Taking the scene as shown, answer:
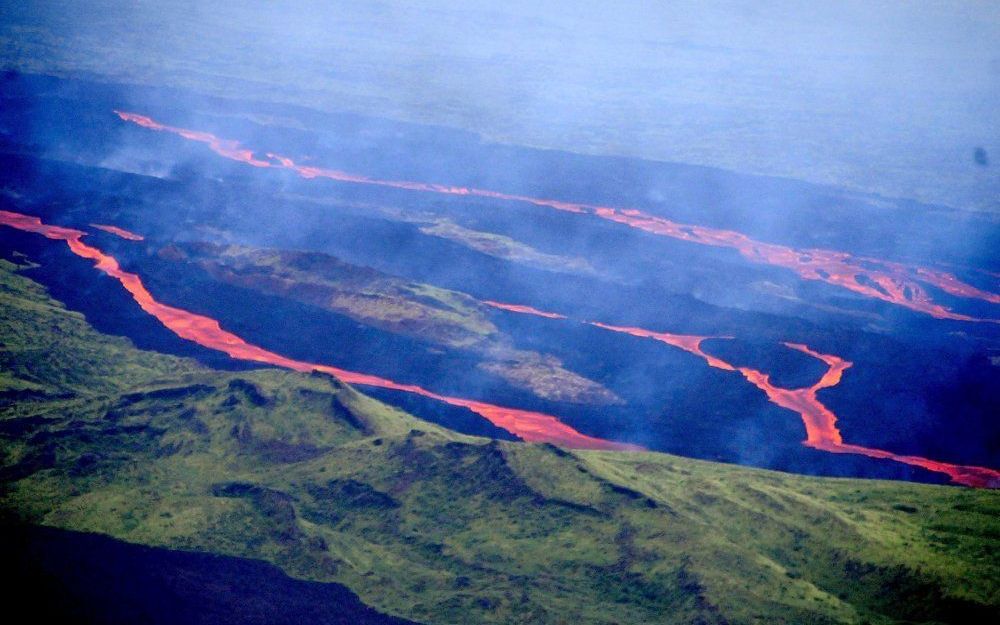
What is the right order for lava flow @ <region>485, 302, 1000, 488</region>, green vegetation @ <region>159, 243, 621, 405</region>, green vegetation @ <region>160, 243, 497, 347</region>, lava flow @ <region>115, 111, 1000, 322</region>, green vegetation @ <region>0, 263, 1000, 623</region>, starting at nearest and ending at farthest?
1. green vegetation @ <region>0, 263, 1000, 623</region>
2. lava flow @ <region>485, 302, 1000, 488</region>
3. green vegetation @ <region>159, 243, 621, 405</region>
4. green vegetation @ <region>160, 243, 497, 347</region>
5. lava flow @ <region>115, 111, 1000, 322</region>

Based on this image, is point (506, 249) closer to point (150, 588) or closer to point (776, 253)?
point (776, 253)

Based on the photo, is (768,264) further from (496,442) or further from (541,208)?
(496,442)

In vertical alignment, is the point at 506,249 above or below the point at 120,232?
above

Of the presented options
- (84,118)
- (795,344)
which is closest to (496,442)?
(795,344)

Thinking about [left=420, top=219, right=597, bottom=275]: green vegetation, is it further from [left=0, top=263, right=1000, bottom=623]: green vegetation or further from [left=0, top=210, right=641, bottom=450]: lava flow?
[left=0, top=263, right=1000, bottom=623]: green vegetation

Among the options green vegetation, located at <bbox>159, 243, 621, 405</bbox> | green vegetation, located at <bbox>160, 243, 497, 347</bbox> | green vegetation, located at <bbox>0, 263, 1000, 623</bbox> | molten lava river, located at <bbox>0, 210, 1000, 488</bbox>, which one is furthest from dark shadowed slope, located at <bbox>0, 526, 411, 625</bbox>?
green vegetation, located at <bbox>160, 243, 497, 347</bbox>

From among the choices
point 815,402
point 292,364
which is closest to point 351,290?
point 292,364
